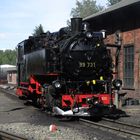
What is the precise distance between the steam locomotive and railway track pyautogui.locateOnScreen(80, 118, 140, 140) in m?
0.64

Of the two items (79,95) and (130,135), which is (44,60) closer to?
(79,95)

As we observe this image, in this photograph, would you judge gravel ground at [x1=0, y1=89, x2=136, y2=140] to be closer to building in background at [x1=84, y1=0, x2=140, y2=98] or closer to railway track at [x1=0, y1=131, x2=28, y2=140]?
railway track at [x1=0, y1=131, x2=28, y2=140]

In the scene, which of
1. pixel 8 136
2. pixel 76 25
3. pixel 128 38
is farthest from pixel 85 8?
pixel 8 136

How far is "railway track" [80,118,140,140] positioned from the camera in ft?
34.6

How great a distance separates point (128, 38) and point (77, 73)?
8.84 meters

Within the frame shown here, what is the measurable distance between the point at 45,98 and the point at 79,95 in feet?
5.80

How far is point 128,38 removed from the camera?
74.9 feet

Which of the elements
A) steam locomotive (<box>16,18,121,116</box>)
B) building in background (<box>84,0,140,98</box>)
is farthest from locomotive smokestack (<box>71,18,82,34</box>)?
building in background (<box>84,0,140,98</box>)

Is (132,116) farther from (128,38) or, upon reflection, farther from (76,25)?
(128,38)

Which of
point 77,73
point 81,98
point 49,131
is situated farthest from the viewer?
point 77,73

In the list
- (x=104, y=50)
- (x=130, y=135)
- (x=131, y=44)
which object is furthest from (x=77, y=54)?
(x=131, y=44)

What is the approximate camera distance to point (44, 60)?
1507 centimetres

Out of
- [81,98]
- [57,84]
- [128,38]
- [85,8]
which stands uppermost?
[85,8]

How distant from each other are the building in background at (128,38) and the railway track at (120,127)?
8.30 m
